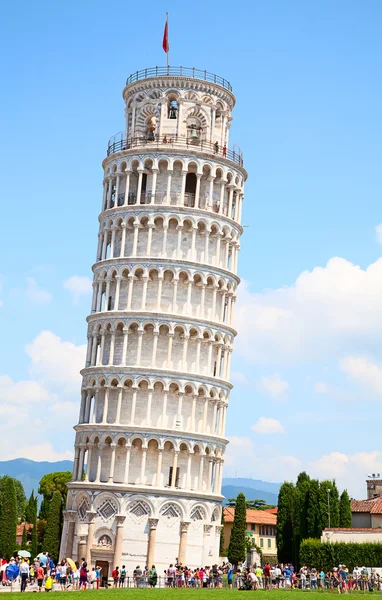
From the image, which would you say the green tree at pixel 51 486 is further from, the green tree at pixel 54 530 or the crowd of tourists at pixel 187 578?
the crowd of tourists at pixel 187 578

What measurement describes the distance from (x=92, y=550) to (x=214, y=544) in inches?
361

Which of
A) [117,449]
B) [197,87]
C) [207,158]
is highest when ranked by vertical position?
[197,87]

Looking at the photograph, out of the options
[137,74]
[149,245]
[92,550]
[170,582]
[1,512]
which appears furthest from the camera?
[1,512]

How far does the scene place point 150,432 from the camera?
67.2 metres

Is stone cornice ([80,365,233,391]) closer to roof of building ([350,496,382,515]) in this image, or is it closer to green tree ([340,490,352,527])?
green tree ([340,490,352,527])

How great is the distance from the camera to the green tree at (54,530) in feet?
275

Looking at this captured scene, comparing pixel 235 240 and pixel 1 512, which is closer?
pixel 235 240

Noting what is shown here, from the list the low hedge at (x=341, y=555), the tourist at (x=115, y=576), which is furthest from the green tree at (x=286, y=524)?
the tourist at (x=115, y=576)

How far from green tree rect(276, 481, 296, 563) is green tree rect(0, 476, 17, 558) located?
82.4 ft

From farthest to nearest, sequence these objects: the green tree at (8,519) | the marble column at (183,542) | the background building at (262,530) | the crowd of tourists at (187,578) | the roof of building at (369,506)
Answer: the background building at (262,530) → the roof of building at (369,506) → the green tree at (8,519) → the marble column at (183,542) → the crowd of tourists at (187,578)

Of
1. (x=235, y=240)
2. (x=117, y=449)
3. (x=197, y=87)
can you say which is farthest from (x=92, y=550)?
(x=197, y=87)

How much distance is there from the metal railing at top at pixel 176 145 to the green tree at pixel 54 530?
3299 cm

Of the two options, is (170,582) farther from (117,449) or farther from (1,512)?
(1,512)

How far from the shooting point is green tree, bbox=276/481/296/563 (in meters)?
89.6
